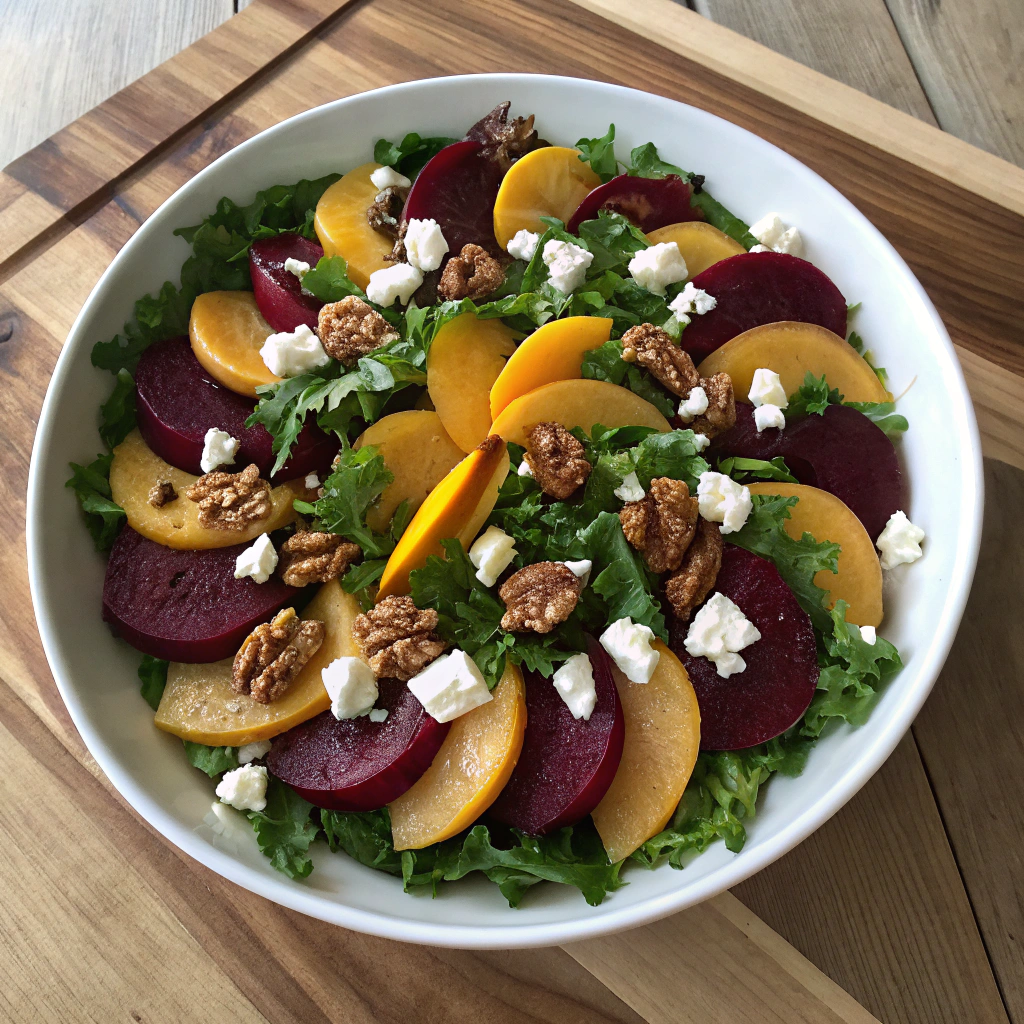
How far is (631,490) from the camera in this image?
1.77 meters

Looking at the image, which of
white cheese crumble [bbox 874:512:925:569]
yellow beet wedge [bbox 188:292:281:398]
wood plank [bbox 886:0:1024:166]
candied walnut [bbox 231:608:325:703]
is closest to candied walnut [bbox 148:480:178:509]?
yellow beet wedge [bbox 188:292:281:398]

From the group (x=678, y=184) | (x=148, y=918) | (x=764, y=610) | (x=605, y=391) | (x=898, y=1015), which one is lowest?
(x=148, y=918)

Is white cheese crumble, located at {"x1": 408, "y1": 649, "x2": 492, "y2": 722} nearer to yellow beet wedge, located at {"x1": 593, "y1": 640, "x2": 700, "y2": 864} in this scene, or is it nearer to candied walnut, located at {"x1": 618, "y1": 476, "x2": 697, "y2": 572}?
yellow beet wedge, located at {"x1": 593, "y1": 640, "x2": 700, "y2": 864}

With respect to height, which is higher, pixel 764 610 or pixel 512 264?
pixel 512 264

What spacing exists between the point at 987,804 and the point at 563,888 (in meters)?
1.03

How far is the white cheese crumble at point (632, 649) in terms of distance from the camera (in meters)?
1.61

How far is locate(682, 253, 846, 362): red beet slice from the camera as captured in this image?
1999 millimetres

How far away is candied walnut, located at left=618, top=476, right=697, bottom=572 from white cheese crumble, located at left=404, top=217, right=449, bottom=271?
2.65 feet

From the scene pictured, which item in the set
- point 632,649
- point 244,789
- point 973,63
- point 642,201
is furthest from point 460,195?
point 973,63

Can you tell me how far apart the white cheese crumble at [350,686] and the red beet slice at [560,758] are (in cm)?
33

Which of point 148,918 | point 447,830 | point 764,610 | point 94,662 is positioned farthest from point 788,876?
point 94,662

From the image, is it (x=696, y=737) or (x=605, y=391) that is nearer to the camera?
(x=696, y=737)

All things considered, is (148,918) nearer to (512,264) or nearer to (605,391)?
(605,391)

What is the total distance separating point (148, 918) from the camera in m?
1.82
